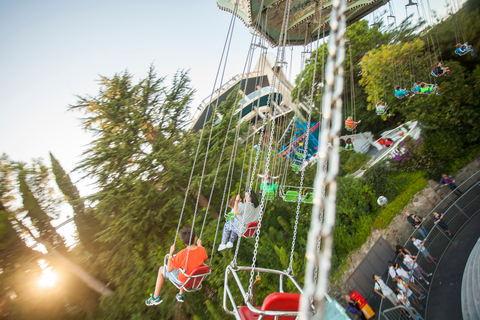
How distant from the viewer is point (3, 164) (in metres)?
7.70

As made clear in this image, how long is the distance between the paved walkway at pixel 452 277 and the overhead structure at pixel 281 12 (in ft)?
25.7

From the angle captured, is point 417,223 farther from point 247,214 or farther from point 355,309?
point 247,214

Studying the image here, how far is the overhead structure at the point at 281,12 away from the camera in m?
6.08

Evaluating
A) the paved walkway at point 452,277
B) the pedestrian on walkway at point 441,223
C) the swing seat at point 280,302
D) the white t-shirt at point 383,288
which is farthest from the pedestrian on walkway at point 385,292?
Answer: the swing seat at point 280,302

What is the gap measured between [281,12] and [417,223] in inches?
324

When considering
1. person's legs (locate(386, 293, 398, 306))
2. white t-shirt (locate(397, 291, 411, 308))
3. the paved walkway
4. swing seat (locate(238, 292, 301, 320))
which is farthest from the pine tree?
the paved walkway

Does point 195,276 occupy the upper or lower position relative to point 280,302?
upper

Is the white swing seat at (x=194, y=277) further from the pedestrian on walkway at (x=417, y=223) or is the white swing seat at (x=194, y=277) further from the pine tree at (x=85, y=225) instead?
the pedestrian on walkway at (x=417, y=223)

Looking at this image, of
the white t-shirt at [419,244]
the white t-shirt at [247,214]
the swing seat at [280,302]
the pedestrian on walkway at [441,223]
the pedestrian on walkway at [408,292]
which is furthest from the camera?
the pedestrian on walkway at [441,223]

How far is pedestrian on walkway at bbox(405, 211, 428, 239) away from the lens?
23.0 feet

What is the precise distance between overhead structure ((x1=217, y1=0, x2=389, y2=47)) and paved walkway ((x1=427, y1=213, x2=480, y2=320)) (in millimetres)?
7837

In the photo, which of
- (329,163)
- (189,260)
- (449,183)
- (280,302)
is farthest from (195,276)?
(449,183)

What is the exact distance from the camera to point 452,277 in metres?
5.77

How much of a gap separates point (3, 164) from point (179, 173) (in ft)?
20.7
